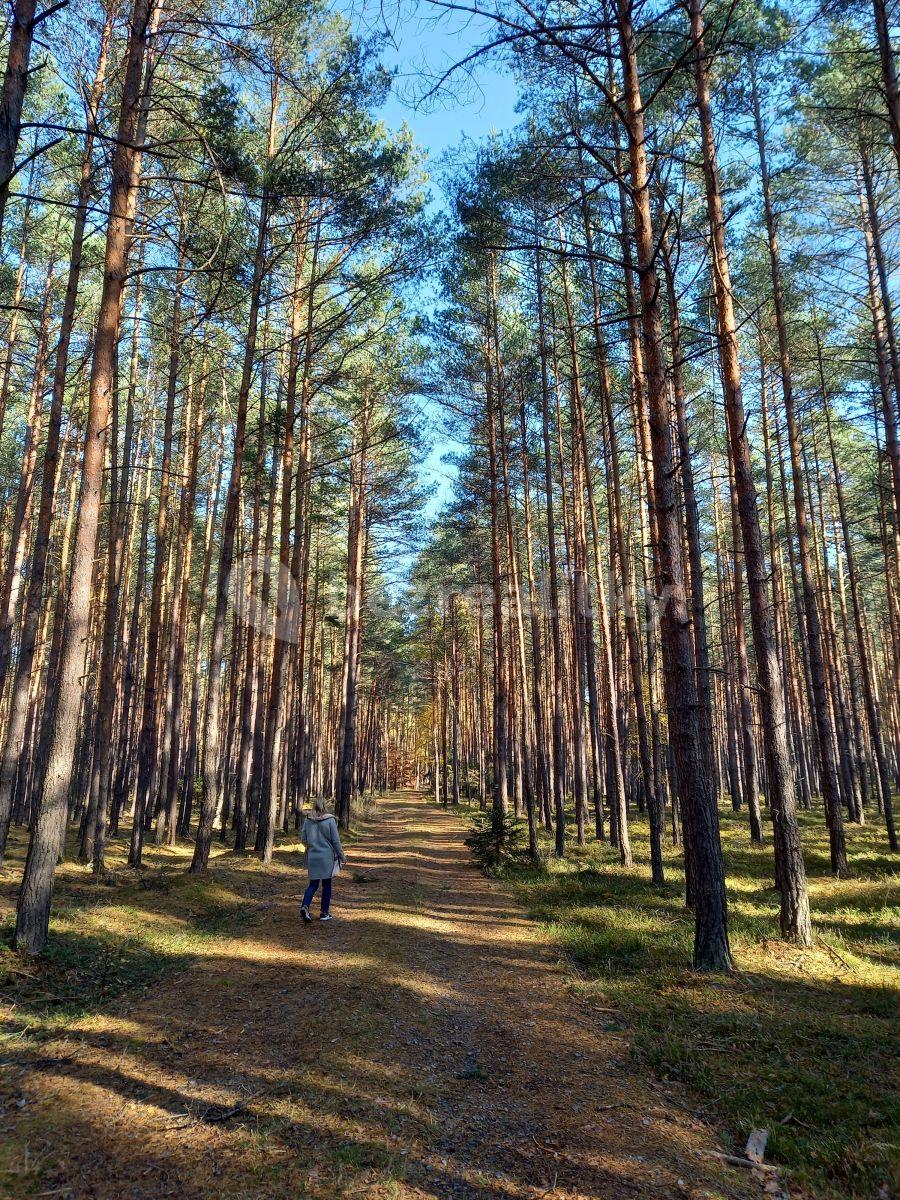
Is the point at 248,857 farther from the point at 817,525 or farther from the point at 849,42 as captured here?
the point at 817,525

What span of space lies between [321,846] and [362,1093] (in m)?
4.92

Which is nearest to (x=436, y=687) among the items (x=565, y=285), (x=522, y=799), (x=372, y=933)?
(x=522, y=799)

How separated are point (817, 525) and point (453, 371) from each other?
15300 millimetres

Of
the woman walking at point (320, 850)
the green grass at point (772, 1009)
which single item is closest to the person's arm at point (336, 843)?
the woman walking at point (320, 850)

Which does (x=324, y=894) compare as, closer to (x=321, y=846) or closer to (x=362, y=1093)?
(x=321, y=846)

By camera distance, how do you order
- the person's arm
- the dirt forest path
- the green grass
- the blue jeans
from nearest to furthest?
the dirt forest path < the green grass < the person's arm < the blue jeans

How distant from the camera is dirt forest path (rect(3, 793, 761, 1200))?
10.5 feet

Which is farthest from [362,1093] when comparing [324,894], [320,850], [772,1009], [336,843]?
[324,894]

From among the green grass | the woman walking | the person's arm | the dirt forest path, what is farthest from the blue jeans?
the green grass

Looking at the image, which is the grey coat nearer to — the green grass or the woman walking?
the woman walking

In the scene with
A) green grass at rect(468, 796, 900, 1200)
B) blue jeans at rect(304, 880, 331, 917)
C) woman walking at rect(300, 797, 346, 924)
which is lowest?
green grass at rect(468, 796, 900, 1200)

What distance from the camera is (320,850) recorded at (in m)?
8.74

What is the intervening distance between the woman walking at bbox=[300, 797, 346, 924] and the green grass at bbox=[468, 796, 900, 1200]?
326cm

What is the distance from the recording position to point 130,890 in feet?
32.1
